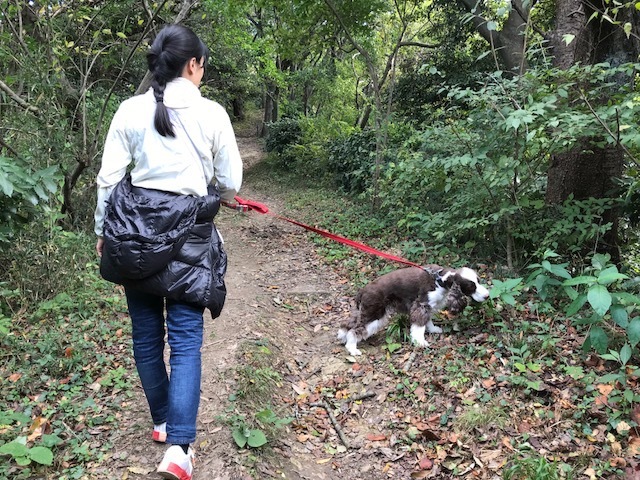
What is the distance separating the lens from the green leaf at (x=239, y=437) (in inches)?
113

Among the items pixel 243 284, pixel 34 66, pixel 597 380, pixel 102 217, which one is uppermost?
pixel 34 66

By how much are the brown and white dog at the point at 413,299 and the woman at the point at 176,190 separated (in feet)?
7.25

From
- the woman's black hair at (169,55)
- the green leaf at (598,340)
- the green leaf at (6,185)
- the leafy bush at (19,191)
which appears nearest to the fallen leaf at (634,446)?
the green leaf at (598,340)

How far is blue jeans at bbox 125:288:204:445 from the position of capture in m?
2.34

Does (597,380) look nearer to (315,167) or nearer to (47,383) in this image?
(47,383)

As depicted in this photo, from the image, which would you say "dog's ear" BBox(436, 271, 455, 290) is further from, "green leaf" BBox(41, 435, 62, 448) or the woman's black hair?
"green leaf" BBox(41, 435, 62, 448)

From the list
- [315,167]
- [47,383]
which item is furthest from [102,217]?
[315,167]

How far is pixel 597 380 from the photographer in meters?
3.15

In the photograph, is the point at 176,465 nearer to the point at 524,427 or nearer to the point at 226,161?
the point at 226,161

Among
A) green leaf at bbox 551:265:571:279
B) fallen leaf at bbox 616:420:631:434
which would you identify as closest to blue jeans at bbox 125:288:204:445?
green leaf at bbox 551:265:571:279

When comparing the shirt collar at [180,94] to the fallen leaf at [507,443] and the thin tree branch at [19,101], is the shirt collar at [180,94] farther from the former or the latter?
the thin tree branch at [19,101]

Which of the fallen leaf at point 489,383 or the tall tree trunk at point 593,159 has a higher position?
the tall tree trunk at point 593,159

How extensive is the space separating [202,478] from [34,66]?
5017 mm

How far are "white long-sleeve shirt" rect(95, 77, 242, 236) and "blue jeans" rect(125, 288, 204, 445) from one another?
0.54 metres
